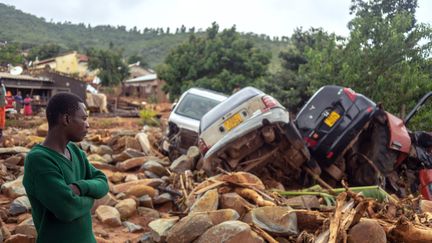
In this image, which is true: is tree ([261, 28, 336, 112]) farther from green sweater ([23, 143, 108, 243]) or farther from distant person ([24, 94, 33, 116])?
distant person ([24, 94, 33, 116])

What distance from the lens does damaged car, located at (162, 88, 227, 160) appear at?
9.35 metres

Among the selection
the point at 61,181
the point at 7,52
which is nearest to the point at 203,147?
the point at 61,181

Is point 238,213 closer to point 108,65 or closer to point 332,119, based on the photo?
point 332,119

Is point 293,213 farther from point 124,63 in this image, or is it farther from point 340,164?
Answer: point 124,63

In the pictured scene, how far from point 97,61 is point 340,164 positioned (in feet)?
131

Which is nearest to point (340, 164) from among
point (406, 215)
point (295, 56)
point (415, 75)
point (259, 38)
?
point (406, 215)

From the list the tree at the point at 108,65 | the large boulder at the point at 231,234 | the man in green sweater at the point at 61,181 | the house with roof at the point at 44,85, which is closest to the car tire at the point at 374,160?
the large boulder at the point at 231,234

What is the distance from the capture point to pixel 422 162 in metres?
6.62

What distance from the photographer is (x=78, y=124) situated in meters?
2.17

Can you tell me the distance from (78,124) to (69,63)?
145ft

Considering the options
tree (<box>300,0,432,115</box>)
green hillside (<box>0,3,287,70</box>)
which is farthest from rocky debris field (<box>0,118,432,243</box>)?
green hillside (<box>0,3,287,70</box>)

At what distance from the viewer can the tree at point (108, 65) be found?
43.7m

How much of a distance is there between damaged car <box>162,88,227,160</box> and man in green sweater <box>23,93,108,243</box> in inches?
271

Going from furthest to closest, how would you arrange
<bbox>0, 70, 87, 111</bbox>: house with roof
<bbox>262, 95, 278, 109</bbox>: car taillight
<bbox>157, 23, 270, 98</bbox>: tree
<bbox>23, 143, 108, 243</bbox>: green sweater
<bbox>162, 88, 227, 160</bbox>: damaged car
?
<bbox>0, 70, 87, 111</bbox>: house with roof
<bbox>157, 23, 270, 98</bbox>: tree
<bbox>162, 88, 227, 160</bbox>: damaged car
<bbox>262, 95, 278, 109</bbox>: car taillight
<bbox>23, 143, 108, 243</bbox>: green sweater
